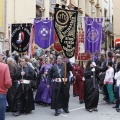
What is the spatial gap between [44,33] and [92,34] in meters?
2.44

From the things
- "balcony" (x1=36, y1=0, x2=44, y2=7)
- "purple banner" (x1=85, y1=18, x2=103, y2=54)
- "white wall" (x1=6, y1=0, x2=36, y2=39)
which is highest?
"balcony" (x1=36, y1=0, x2=44, y2=7)

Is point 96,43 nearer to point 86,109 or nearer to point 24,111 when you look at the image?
point 86,109

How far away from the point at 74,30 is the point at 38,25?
4753 mm

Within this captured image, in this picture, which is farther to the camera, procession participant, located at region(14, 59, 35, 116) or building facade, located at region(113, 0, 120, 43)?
building facade, located at region(113, 0, 120, 43)

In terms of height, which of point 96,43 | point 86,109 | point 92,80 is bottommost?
point 86,109

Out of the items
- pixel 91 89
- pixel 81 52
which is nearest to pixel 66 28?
pixel 91 89

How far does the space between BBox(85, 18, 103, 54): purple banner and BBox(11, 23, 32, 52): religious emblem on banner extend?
255 cm

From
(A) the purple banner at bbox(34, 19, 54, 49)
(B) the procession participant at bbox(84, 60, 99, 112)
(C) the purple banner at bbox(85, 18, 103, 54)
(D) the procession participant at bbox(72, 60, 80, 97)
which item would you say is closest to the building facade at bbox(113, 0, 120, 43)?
(A) the purple banner at bbox(34, 19, 54, 49)

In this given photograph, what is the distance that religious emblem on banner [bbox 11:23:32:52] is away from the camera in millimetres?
14070

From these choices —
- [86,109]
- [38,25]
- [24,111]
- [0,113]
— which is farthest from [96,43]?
[0,113]

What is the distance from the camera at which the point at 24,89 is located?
33.5 ft

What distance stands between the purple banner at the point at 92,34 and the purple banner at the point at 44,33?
6.12 ft

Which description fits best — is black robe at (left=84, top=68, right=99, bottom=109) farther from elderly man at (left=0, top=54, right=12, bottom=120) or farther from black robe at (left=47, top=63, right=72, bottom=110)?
elderly man at (left=0, top=54, right=12, bottom=120)

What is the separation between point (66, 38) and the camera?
10.8m
